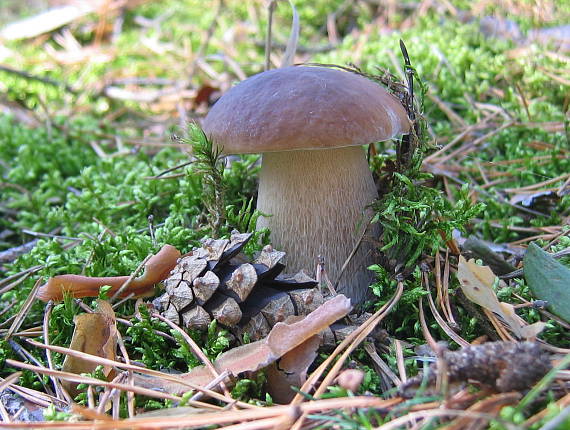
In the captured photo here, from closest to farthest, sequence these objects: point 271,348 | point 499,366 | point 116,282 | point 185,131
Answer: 1. point 499,366
2. point 271,348
3. point 116,282
4. point 185,131

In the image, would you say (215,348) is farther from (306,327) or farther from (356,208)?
(356,208)

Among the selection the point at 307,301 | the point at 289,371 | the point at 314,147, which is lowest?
the point at 289,371

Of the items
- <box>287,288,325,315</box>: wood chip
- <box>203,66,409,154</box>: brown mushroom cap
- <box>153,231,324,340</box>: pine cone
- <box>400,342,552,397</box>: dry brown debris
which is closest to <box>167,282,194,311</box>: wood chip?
<box>153,231,324,340</box>: pine cone

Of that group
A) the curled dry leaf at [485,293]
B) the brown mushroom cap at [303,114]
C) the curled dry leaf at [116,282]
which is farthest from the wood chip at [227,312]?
the curled dry leaf at [485,293]

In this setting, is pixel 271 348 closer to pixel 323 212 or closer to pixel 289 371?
pixel 289 371

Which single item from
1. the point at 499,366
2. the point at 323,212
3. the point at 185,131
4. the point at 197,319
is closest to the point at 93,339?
the point at 197,319

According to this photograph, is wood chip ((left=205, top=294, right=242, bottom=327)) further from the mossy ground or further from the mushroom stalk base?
the mushroom stalk base

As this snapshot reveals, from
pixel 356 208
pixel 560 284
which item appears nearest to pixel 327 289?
pixel 356 208
